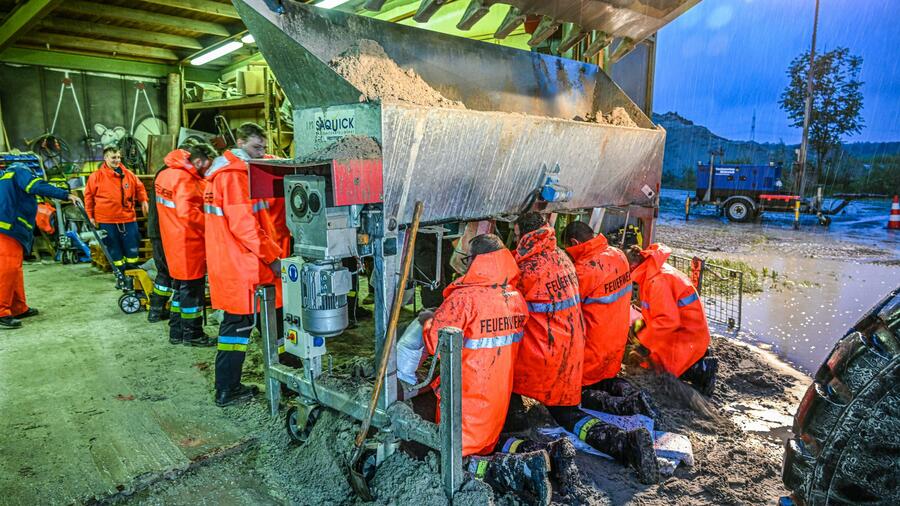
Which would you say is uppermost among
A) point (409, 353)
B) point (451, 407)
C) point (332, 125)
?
point (332, 125)

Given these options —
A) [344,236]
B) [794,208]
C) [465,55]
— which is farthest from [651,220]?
[794,208]

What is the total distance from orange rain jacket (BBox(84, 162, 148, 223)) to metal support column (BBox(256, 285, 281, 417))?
4.33 metres

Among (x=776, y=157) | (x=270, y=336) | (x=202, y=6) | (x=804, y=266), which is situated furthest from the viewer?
(x=776, y=157)

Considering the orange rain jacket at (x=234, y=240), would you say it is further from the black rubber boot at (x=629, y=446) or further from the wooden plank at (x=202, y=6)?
the wooden plank at (x=202, y=6)

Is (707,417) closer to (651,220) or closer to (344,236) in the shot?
(651,220)

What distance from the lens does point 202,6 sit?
7.58 metres

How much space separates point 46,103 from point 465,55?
9.77 meters

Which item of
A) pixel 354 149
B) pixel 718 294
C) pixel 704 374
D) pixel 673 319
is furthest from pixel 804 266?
pixel 354 149

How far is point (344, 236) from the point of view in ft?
8.98

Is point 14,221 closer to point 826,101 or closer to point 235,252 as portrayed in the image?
point 235,252

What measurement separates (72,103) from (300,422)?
10218 millimetres

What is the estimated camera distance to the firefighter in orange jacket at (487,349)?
2.62 meters

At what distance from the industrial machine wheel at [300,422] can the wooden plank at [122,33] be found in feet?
27.0

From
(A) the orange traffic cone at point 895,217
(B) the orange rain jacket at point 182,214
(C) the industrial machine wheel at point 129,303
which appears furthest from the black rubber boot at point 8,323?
(A) the orange traffic cone at point 895,217
